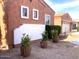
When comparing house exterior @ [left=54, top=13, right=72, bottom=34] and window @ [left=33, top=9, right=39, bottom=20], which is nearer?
window @ [left=33, top=9, right=39, bottom=20]

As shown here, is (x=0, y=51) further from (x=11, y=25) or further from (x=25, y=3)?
(x=25, y=3)

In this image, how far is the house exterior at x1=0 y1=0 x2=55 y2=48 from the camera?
12284 millimetres

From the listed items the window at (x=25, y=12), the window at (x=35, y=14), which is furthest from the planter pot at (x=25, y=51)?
the window at (x=35, y=14)

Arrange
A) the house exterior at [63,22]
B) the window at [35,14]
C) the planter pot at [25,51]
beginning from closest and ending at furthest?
1. the planter pot at [25,51]
2. the window at [35,14]
3. the house exterior at [63,22]

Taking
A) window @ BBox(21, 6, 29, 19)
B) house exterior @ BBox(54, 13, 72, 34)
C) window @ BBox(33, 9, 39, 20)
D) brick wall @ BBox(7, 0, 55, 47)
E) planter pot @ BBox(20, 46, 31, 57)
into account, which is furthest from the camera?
house exterior @ BBox(54, 13, 72, 34)

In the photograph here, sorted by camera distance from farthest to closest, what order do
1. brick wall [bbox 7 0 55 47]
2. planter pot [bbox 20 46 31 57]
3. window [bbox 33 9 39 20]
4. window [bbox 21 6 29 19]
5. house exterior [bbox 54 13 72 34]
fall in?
house exterior [bbox 54 13 72 34], window [bbox 33 9 39 20], window [bbox 21 6 29 19], brick wall [bbox 7 0 55 47], planter pot [bbox 20 46 31 57]

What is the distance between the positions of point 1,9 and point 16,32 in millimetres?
2289

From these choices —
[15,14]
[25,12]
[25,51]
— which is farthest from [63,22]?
[25,51]

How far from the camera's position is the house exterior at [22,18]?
1228 cm

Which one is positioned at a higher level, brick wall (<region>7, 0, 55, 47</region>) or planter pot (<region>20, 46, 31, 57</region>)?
brick wall (<region>7, 0, 55, 47</region>)

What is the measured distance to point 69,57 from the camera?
Result: 10.3 metres

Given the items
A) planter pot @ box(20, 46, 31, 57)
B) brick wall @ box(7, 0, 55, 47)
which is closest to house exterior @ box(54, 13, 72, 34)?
brick wall @ box(7, 0, 55, 47)

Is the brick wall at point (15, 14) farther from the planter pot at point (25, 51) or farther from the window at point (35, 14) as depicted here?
the planter pot at point (25, 51)

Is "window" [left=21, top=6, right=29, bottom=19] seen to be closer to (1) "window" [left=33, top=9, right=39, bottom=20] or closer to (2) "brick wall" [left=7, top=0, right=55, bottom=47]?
(2) "brick wall" [left=7, top=0, right=55, bottom=47]
